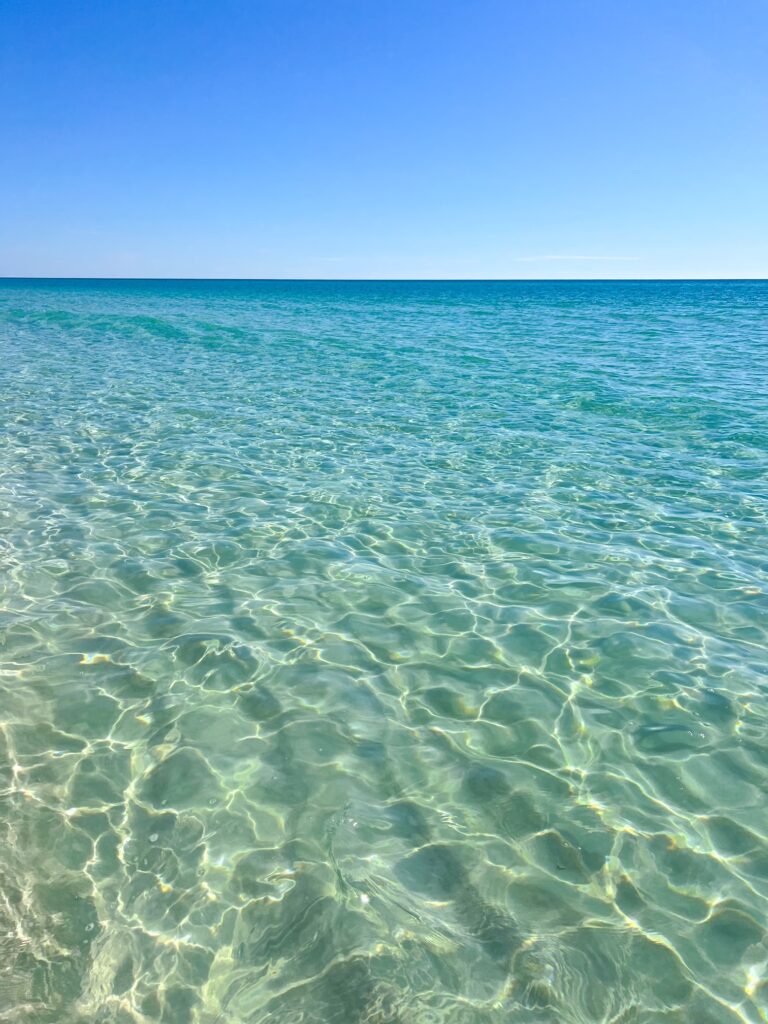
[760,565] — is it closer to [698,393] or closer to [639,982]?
[639,982]

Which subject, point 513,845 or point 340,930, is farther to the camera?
point 513,845

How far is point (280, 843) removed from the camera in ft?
15.7

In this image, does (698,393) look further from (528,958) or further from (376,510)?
(528,958)

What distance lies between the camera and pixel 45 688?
254 inches

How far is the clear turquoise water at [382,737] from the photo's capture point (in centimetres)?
394

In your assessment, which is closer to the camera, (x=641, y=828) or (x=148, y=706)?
(x=641, y=828)

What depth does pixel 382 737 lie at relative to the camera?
5.92 meters

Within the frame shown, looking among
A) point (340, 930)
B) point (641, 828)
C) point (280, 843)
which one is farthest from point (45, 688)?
point (641, 828)

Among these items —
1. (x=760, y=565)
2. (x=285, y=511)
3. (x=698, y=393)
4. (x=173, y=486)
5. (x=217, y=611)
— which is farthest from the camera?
(x=698, y=393)

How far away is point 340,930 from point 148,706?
2.94 m

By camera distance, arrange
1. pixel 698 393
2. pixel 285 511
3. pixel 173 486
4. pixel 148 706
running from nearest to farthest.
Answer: pixel 148 706
pixel 285 511
pixel 173 486
pixel 698 393

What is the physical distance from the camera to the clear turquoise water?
12.9ft

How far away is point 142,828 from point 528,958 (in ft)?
9.09

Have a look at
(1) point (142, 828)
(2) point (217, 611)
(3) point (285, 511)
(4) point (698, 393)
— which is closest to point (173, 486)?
(3) point (285, 511)
